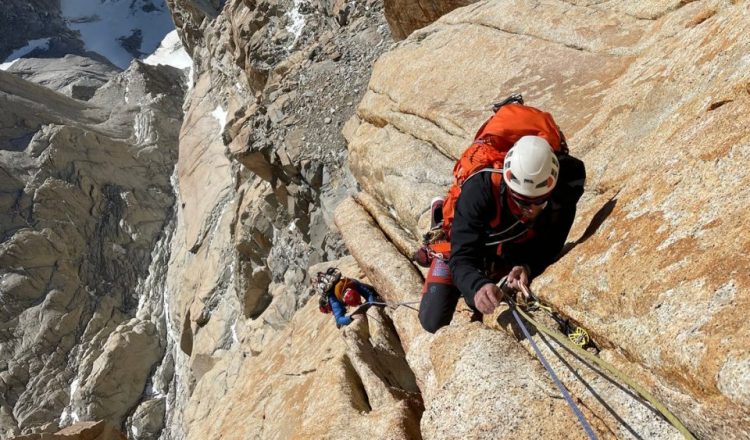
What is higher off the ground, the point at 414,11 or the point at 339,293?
the point at 414,11

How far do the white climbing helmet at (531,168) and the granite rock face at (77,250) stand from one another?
38.2 meters

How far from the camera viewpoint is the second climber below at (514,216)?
4449 mm

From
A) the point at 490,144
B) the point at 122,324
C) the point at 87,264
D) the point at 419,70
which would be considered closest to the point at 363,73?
the point at 419,70

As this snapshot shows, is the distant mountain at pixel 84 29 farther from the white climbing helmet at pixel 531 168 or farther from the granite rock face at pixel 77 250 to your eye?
the white climbing helmet at pixel 531 168

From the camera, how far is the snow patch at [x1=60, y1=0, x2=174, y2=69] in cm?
9950

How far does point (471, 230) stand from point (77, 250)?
49001 mm

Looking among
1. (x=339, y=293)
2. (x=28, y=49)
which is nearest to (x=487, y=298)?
(x=339, y=293)

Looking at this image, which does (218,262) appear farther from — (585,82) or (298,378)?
(585,82)

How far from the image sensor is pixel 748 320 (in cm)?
265

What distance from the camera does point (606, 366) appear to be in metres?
3.34

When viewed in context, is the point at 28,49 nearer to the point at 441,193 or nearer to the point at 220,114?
the point at 220,114

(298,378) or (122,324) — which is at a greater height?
(298,378)

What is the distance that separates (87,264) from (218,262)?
22846 millimetres

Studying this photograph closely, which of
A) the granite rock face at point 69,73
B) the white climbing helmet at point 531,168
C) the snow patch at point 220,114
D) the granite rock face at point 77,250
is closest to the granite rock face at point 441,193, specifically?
the white climbing helmet at point 531,168
